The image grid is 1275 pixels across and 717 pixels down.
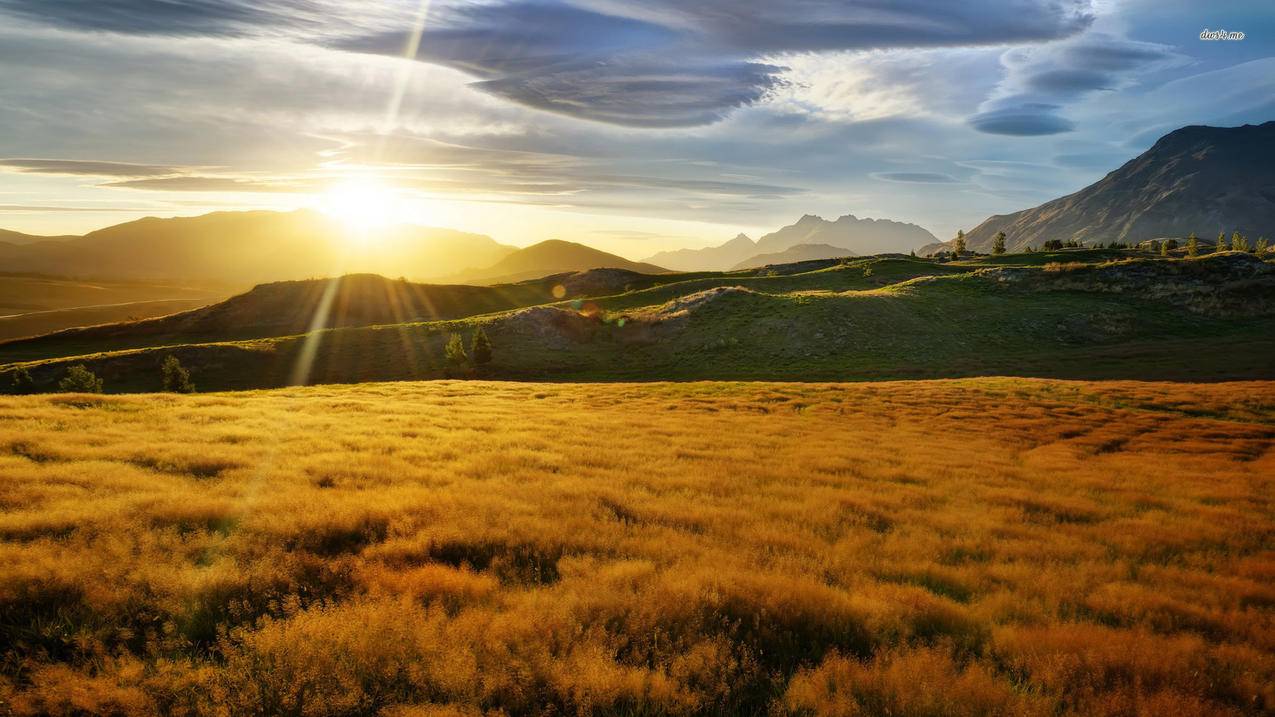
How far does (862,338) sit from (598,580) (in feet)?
193

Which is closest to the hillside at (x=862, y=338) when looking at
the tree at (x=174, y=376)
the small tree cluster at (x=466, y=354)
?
the small tree cluster at (x=466, y=354)

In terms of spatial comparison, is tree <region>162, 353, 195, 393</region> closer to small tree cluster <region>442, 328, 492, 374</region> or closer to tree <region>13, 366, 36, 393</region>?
tree <region>13, 366, 36, 393</region>

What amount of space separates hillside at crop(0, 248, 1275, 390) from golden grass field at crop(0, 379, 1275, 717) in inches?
1593

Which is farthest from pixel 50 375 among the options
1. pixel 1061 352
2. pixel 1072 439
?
pixel 1061 352

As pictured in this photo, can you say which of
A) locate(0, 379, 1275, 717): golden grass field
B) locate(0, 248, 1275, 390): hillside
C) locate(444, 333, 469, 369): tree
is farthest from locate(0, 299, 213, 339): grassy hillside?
locate(0, 379, 1275, 717): golden grass field

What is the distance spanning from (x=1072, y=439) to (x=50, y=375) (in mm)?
76765

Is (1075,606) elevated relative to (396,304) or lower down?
lower down

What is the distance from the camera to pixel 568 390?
34.9 m

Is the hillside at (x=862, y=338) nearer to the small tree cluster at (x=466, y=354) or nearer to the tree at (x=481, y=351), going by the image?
the tree at (x=481, y=351)

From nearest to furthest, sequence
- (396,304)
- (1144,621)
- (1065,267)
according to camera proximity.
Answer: (1144,621) < (1065,267) < (396,304)

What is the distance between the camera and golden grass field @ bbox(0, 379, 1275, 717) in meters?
4.42

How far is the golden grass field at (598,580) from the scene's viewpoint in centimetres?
442

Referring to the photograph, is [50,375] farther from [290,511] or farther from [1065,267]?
[1065,267]

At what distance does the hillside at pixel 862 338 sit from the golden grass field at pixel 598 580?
40.5 meters
